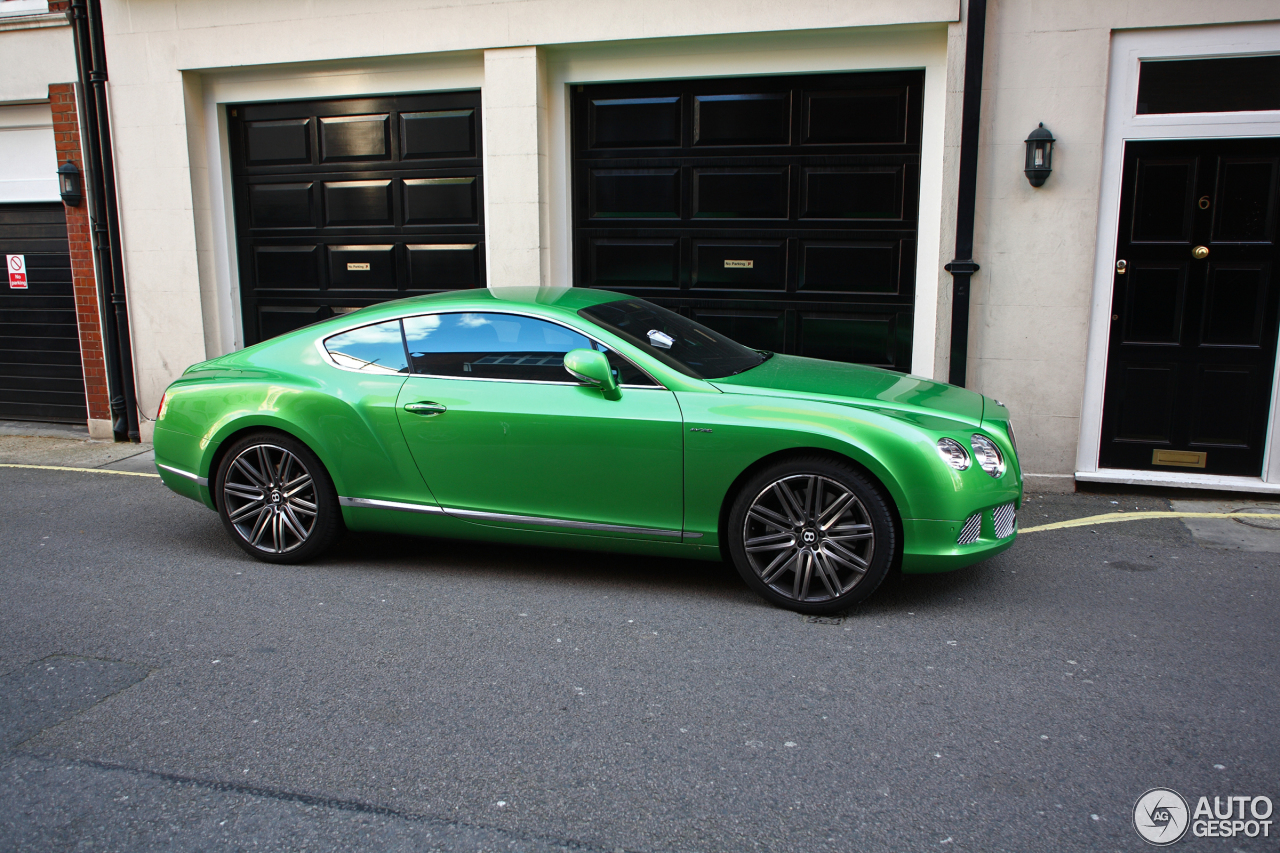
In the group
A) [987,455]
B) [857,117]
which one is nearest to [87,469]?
[857,117]

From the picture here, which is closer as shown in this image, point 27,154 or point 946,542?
point 946,542

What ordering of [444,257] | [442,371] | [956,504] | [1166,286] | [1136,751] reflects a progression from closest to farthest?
[1136,751] → [956,504] → [442,371] → [1166,286] → [444,257]

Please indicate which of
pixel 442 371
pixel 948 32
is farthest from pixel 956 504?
pixel 948 32

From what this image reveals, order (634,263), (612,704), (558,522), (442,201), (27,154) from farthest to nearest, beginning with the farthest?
(27,154) < (442,201) < (634,263) < (558,522) < (612,704)

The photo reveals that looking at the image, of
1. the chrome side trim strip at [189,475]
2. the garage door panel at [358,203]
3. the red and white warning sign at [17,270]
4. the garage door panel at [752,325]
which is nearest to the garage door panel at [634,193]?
the garage door panel at [752,325]

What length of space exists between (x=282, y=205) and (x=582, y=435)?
19.1 ft

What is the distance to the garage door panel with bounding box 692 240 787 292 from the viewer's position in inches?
311

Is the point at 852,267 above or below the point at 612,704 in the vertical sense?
above

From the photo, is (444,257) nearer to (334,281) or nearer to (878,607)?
(334,281)

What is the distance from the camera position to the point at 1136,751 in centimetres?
322

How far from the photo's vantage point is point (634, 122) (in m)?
8.06

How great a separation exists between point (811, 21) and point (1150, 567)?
4607 millimetres

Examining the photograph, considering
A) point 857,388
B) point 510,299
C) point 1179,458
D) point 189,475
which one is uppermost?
point 510,299

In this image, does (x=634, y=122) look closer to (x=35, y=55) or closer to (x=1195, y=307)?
(x=1195, y=307)
